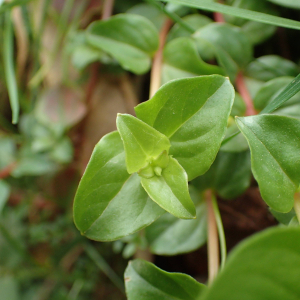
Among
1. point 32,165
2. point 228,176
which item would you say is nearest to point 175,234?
point 228,176

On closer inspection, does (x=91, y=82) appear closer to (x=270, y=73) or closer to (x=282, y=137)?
(x=270, y=73)

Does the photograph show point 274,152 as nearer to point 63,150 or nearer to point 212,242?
point 212,242

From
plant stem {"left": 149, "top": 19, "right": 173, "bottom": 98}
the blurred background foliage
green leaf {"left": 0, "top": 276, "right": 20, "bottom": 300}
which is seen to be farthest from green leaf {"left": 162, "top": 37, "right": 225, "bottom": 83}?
green leaf {"left": 0, "top": 276, "right": 20, "bottom": 300}

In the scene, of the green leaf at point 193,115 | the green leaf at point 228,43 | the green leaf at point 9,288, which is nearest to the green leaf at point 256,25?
the green leaf at point 228,43

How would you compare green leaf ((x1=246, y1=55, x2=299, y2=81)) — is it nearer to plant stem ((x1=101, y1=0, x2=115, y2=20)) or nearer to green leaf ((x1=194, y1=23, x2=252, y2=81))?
green leaf ((x1=194, y1=23, x2=252, y2=81))

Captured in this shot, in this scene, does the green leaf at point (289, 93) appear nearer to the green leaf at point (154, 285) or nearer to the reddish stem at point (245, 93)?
the reddish stem at point (245, 93)

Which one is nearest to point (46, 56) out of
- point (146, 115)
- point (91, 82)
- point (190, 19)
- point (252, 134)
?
point (91, 82)

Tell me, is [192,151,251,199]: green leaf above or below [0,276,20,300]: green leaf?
above
